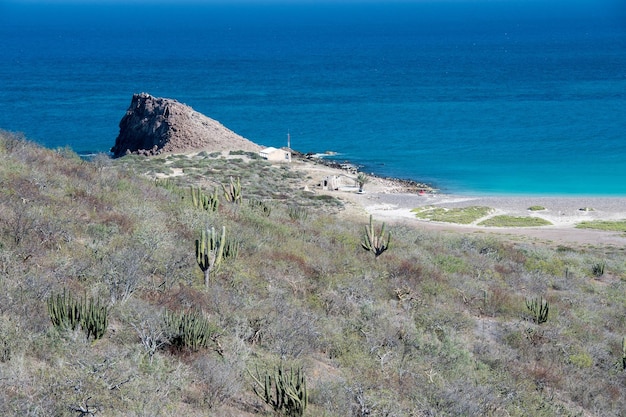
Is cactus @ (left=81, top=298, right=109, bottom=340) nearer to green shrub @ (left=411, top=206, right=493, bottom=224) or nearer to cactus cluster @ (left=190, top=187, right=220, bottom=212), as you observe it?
cactus cluster @ (left=190, top=187, right=220, bottom=212)

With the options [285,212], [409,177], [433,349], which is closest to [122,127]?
[409,177]

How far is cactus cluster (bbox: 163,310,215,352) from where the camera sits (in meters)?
10.2

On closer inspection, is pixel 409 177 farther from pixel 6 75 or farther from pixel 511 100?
pixel 6 75

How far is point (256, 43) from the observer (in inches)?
6344

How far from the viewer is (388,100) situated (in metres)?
81.8

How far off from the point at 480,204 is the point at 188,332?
32.2m

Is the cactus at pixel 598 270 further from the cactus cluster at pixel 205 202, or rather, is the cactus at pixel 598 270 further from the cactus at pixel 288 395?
the cactus at pixel 288 395

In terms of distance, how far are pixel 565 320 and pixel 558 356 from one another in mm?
2175

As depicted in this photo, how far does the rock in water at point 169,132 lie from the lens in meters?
46.6

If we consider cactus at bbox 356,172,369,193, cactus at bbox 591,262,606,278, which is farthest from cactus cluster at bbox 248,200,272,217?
cactus at bbox 356,172,369,193

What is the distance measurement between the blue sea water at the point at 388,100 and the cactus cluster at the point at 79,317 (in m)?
38.2

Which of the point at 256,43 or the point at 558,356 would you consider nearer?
the point at 558,356

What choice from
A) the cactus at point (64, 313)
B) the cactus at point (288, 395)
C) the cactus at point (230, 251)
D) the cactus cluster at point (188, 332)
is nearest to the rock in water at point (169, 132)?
the cactus at point (230, 251)

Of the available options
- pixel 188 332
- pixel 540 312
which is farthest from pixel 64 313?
pixel 540 312
